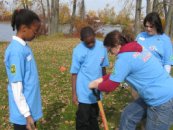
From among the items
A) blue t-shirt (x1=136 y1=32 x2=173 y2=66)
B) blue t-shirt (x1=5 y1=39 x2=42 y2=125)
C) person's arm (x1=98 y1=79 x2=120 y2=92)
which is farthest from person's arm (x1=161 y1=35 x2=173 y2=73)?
blue t-shirt (x1=5 y1=39 x2=42 y2=125)

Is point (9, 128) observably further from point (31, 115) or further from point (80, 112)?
point (31, 115)

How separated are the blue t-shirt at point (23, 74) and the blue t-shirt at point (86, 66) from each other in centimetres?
127

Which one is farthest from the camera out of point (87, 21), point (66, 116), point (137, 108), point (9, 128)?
point (87, 21)

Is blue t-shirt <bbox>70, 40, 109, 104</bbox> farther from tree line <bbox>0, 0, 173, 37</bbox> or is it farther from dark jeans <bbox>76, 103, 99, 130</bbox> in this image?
tree line <bbox>0, 0, 173, 37</bbox>

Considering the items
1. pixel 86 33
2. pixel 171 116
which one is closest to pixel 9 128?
pixel 86 33

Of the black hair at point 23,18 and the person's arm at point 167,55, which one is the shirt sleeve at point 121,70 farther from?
the person's arm at point 167,55

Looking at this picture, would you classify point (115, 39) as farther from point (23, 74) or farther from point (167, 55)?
point (167, 55)

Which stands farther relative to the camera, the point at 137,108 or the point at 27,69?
the point at 137,108

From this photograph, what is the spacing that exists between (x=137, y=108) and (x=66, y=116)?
2.58 meters

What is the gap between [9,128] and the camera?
6.09 metres

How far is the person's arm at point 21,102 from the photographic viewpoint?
3.51 metres

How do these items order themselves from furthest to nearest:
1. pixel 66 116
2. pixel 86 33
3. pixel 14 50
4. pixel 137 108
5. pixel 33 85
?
1. pixel 66 116
2. pixel 86 33
3. pixel 137 108
4. pixel 33 85
5. pixel 14 50

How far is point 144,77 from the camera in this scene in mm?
3699

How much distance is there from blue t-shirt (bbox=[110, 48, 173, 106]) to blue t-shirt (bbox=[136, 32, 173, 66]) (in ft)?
4.46
